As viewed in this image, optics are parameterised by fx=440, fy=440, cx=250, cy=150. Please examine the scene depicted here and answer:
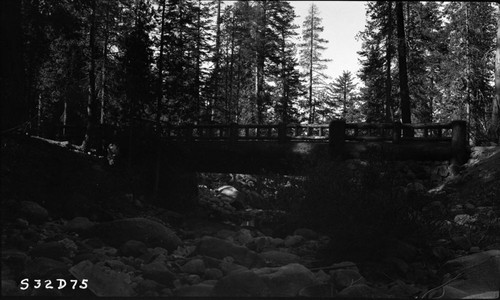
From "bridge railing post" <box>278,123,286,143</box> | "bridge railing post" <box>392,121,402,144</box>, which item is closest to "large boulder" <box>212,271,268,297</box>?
"bridge railing post" <box>278,123,286,143</box>

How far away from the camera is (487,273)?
662 centimetres

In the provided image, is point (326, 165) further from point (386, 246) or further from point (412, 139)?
point (412, 139)

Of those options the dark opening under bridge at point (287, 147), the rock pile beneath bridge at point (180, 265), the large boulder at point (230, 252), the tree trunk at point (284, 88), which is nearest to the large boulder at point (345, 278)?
the rock pile beneath bridge at point (180, 265)

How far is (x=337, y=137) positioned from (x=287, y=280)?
27.7 ft

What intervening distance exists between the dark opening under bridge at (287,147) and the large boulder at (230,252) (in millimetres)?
5889

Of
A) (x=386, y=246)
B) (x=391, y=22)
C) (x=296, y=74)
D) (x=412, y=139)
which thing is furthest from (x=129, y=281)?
(x=296, y=74)

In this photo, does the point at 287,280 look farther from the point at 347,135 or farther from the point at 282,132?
the point at 347,135

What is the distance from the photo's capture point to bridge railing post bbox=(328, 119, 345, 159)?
538 inches

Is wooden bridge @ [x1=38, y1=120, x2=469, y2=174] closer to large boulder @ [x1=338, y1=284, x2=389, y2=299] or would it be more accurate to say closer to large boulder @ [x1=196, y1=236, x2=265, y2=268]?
large boulder @ [x1=196, y1=236, x2=265, y2=268]

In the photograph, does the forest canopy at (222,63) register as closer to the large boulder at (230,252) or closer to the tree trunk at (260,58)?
the tree trunk at (260,58)

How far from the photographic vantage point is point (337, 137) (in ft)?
45.1

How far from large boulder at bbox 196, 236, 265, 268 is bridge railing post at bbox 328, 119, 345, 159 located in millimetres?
6948

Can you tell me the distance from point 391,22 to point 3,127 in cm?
1718

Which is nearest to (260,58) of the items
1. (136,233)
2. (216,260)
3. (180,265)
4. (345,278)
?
(136,233)
